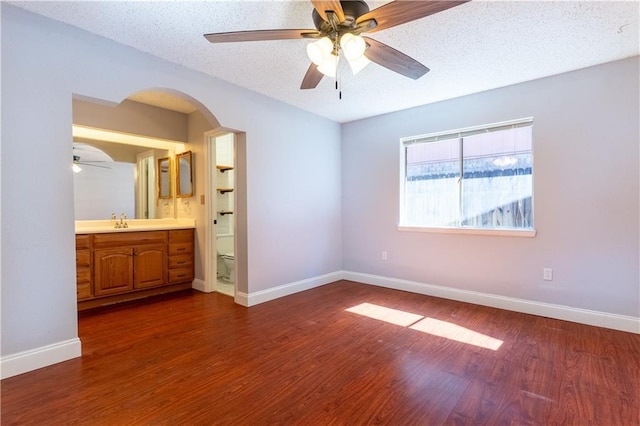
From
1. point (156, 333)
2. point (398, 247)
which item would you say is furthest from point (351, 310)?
point (156, 333)

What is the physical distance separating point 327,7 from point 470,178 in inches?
106

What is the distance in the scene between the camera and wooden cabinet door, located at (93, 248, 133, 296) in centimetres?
332

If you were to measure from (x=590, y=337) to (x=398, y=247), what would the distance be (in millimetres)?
2005

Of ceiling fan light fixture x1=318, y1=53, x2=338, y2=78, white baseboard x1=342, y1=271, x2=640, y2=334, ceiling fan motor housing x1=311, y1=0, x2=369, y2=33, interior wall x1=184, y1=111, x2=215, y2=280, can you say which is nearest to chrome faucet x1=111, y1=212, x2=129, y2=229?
interior wall x1=184, y1=111, x2=215, y2=280

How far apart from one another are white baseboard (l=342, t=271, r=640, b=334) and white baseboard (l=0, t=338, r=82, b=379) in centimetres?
322

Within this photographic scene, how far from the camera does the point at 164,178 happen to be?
451 centimetres

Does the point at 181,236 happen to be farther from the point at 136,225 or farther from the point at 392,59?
the point at 392,59

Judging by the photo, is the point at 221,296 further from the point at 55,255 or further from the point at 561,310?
the point at 561,310

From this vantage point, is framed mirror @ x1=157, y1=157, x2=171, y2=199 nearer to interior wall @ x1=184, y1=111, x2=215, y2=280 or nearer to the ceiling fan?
interior wall @ x1=184, y1=111, x2=215, y2=280

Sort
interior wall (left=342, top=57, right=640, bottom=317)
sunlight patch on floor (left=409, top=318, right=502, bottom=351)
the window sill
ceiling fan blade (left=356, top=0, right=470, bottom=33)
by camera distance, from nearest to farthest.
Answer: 1. ceiling fan blade (left=356, top=0, right=470, bottom=33)
2. sunlight patch on floor (left=409, top=318, right=502, bottom=351)
3. interior wall (left=342, top=57, right=640, bottom=317)
4. the window sill

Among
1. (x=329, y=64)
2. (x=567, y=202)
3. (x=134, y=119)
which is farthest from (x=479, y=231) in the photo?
(x=134, y=119)

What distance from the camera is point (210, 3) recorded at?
1896mm

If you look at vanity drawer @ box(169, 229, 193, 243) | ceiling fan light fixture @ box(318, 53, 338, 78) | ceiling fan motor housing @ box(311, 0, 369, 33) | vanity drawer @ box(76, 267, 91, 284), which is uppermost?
ceiling fan motor housing @ box(311, 0, 369, 33)

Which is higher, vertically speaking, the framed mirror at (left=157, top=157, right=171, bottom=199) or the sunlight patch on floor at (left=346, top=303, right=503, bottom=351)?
the framed mirror at (left=157, top=157, right=171, bottom=199)
